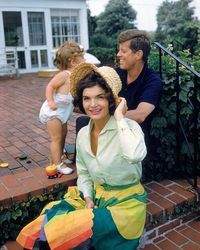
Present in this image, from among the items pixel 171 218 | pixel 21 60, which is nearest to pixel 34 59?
pixel 21 60

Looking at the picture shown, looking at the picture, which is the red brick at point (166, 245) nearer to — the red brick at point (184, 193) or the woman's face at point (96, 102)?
the red brick at point (184, 193)

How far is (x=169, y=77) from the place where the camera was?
2818mm

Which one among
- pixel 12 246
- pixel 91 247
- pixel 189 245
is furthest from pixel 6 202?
pixel 189 245

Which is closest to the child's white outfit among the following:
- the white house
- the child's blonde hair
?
the child's blonde hair

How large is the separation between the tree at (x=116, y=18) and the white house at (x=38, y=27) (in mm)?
6949

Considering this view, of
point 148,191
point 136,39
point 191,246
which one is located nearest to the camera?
point 191,246

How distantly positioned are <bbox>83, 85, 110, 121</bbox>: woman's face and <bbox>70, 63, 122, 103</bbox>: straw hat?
7 centimetres

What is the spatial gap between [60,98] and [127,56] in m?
0.73

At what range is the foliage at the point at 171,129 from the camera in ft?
8.98

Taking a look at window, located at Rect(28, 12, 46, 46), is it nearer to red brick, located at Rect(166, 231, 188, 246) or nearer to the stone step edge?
the stone step edge

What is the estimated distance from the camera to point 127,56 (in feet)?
7.98

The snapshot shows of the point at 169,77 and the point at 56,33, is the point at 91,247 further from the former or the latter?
the point at 56,33

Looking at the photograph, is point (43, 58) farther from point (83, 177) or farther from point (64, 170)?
point (83, 177)

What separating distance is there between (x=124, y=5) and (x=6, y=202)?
72.4 feet
